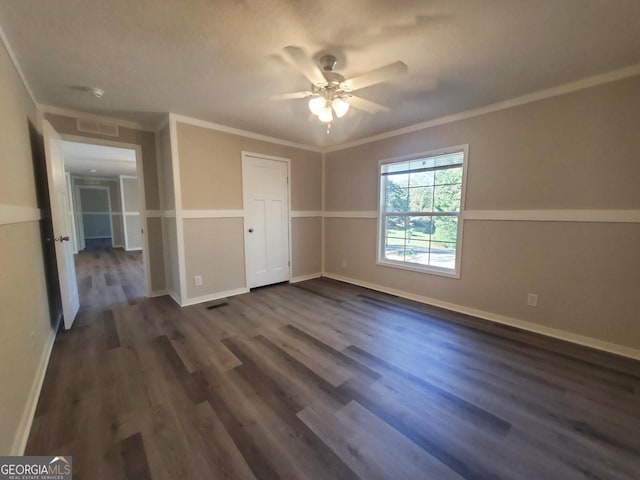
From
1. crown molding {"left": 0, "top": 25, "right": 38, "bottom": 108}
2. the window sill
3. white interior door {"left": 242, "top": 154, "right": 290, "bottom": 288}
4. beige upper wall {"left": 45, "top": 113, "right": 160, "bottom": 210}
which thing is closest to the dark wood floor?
the window sill

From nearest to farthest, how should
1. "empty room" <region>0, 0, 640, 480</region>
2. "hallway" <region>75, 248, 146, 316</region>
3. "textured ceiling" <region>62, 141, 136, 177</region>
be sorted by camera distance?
1. "empty room" <region>0, 0, 640, 480</region>
2. "hallway" <region>75, 248, 146, 316</region>
3. "textured ceiling" <region>62, 141, 136, 177</region>

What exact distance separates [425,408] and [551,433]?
0.65m

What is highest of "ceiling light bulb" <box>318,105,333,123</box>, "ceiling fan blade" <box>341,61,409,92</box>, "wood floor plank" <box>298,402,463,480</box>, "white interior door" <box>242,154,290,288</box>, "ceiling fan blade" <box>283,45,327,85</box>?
"ceiling fan blade" <box>283,45,327,85</box>

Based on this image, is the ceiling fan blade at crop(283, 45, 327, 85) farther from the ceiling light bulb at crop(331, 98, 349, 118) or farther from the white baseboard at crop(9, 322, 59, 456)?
the white baseboard at crop(9, 322, 59, 456)

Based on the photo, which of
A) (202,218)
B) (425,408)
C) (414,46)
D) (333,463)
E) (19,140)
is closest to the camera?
(333,463)

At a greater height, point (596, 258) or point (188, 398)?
point (596, 258)

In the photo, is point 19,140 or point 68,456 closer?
point 68,456

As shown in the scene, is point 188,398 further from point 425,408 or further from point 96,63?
point 96,63

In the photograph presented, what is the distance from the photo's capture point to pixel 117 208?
28.7ft

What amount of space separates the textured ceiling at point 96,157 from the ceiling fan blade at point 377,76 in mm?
3897

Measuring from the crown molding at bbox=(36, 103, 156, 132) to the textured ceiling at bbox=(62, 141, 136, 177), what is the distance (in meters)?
0.94

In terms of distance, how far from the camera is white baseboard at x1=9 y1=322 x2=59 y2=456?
1277 mm

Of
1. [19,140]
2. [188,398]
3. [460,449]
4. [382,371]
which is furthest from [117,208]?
[460,449]

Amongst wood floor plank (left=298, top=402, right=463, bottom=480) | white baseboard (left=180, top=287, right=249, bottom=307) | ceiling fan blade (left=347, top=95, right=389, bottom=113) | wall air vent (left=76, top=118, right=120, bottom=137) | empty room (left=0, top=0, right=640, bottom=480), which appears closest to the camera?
wood floor plank (left=298, top=402, right=463, bottom=480)
